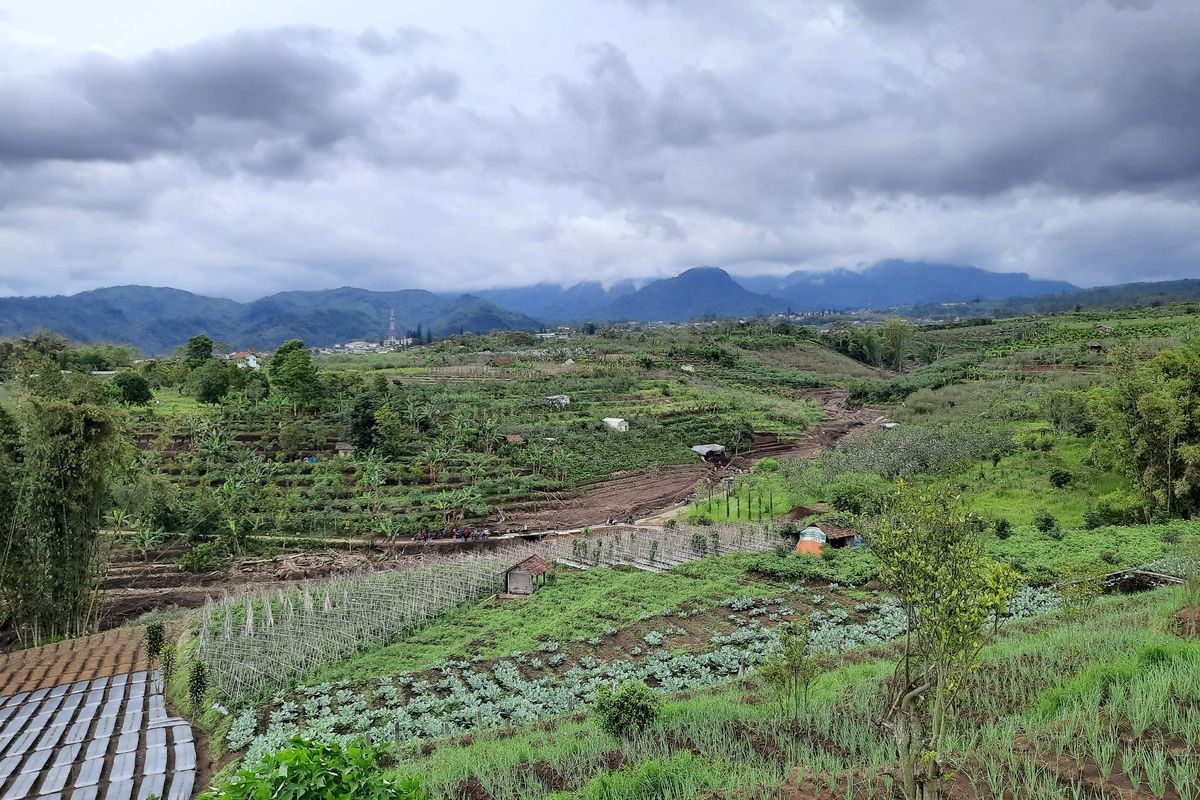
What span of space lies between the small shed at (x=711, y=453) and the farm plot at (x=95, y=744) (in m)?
35.3

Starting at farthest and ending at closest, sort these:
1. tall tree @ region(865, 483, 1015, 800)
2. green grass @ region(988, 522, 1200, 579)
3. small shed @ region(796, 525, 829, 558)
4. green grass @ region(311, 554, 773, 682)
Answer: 1. small shed @ region(796, 525, 829, 558)
2. green grass @ region(988, 522, 1200, 579)
3. green grass @ region(311, 554, 773, 682)
4. tall tree @ region(865, 483, 1015, 800)

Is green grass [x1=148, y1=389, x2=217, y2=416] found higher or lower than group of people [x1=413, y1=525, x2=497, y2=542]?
higher

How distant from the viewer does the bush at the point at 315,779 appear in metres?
3.61

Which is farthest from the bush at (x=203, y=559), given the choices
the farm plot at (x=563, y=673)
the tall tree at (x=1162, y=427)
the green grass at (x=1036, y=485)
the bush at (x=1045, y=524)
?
the tall tree at (x=1162, y=427)

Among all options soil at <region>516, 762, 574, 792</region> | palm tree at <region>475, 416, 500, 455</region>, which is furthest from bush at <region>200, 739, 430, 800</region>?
palm tree at <region>475, 416, 500, 455</region>

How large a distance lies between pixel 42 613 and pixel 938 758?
2027cm

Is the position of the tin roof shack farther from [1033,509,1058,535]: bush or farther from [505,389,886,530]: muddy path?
[505,389,886,530]: muddy path

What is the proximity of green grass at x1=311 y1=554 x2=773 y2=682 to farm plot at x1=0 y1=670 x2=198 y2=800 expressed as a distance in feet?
10.1

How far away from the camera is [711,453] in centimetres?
4503

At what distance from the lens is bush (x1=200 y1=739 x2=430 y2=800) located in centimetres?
361

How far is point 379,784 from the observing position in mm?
3840

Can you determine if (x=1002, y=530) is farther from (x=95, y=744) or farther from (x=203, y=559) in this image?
(x=203, y=559)

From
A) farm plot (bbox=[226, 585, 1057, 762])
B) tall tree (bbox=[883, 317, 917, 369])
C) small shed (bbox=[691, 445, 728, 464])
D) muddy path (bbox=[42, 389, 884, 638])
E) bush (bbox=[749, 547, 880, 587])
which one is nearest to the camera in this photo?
farm plot (bbox=[226, 585, 1057, 762])

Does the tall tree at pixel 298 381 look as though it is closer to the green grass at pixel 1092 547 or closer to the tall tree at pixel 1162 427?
the green grass at pixel 1092 547
